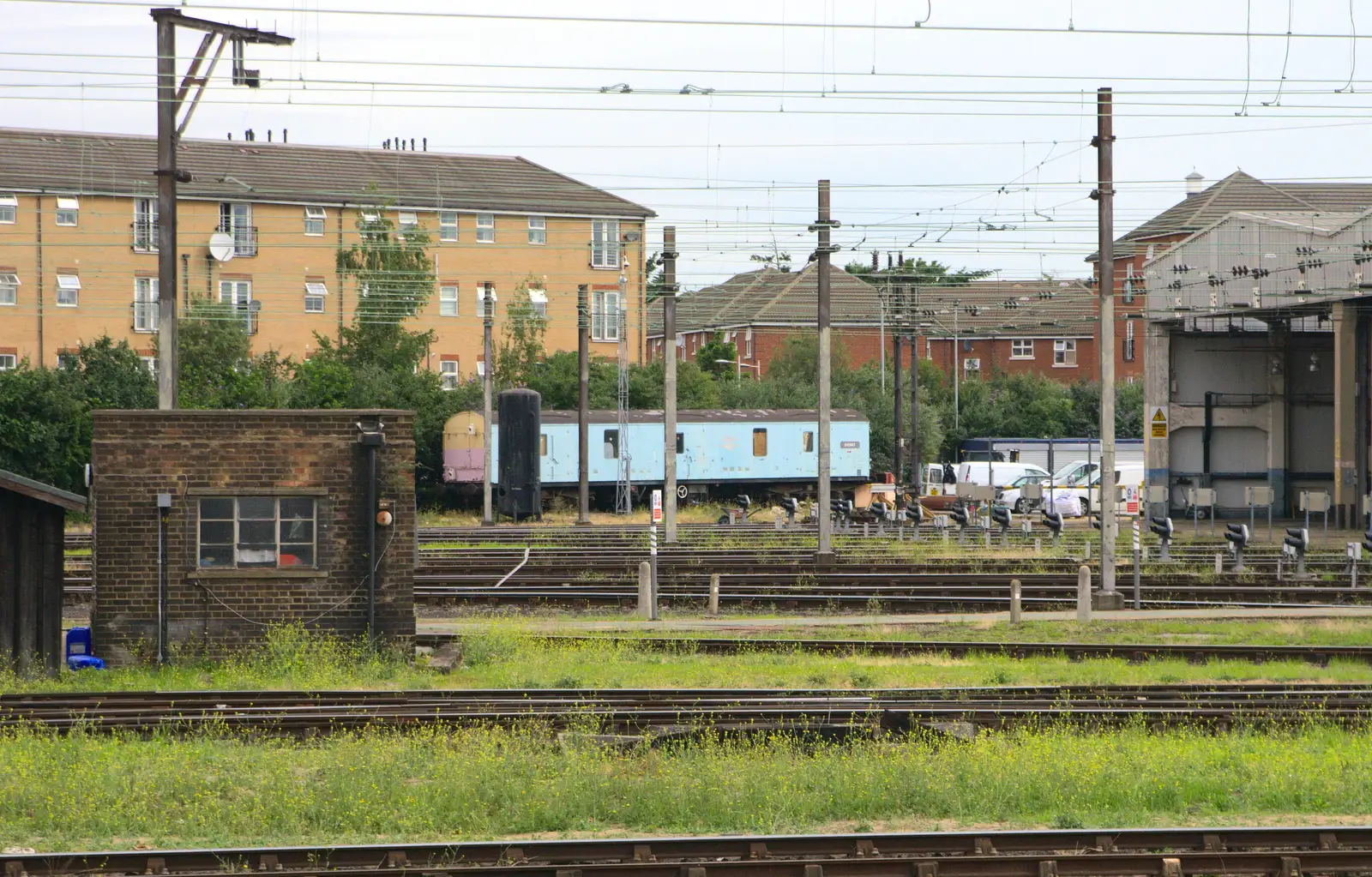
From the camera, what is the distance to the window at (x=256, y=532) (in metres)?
17.5

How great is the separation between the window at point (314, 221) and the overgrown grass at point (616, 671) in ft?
149

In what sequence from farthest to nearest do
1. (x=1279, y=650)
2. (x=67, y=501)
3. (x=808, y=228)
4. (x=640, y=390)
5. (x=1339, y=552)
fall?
(x=640, y=390) → (x=1339, y=552) → (x=808, y=228) → (x=1279, y=650) → (x=67, y=501)

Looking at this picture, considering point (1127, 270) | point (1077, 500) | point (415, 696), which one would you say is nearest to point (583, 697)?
point (415, 696)

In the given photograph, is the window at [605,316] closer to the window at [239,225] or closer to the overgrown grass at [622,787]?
the window at [239,225]

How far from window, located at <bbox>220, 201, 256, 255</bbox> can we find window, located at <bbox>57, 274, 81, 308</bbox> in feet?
19.9

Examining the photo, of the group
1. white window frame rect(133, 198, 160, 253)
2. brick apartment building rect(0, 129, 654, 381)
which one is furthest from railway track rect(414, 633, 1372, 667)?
white window frame rect(133, 198, 160, 253)

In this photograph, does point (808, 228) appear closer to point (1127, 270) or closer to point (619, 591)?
point (619, 591)

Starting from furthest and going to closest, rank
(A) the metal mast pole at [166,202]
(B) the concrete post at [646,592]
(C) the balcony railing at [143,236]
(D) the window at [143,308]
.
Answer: (D) the window at [143,308] → (C) the balcony railing at [143,236] → (B) the concrete post at [646,592] → (A) the metal mast pole at [166,202]

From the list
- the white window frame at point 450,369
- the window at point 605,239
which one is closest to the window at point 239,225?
the white window frame at point 450,369

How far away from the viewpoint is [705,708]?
14391 mm

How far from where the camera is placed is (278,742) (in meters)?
13.2

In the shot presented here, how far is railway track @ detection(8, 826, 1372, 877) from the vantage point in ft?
30.3

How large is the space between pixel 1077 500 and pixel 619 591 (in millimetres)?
26985

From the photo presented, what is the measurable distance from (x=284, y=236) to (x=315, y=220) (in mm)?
1709
